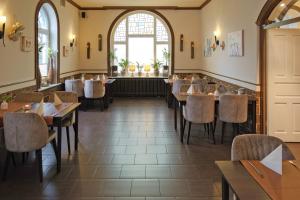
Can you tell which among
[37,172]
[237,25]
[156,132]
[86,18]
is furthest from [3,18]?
[86,18]

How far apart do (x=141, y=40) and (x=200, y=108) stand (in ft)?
24.2

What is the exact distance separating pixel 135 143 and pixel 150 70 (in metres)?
7.06

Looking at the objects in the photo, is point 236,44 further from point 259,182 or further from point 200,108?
point 259,182

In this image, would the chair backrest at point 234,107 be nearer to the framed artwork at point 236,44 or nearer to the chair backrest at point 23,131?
the framed artwork at point 236,44

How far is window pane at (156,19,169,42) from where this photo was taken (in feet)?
40.7

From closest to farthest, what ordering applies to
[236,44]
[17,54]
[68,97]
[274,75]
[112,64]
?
[68,97] → [274,75] → [17,54] → [236,44] → [112,64]

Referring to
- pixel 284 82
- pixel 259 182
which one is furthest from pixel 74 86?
pixel 259 182

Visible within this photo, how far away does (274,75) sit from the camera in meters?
5.68

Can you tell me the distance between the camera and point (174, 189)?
144 inches

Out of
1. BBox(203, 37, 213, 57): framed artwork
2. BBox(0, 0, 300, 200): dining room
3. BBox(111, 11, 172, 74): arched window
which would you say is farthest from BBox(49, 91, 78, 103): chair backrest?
BBox(111, 11, 172, 74): arched window

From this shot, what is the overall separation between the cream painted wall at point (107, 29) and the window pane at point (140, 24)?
635 mm

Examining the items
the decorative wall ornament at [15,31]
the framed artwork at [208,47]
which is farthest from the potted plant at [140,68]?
the decorative wall ornament at [15,31]

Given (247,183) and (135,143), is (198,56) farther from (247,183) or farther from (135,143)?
(247,183)

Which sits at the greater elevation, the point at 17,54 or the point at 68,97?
the point at 17,54
